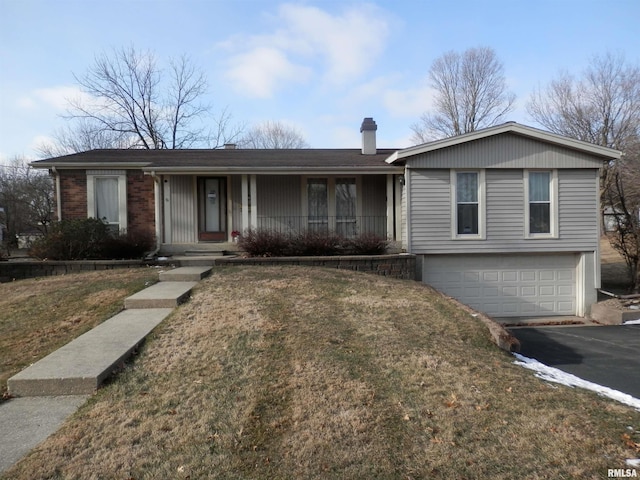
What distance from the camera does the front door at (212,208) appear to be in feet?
43.3

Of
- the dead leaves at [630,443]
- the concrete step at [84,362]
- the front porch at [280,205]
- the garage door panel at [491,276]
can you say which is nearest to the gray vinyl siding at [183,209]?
the front porch at [280,205]

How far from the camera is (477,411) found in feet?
12.5

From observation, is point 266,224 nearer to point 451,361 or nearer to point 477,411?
point 451,361

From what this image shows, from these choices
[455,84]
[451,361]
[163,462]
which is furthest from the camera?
[455,84]

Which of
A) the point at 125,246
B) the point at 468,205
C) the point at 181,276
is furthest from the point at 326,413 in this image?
the point at 468,205

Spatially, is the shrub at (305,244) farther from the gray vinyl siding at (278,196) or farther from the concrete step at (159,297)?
the concrete step at (159,297)

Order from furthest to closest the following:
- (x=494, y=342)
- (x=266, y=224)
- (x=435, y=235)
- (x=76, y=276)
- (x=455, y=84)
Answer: (x=455, y=84) < (x=266, y=224) < (x=435, y=235) < (x=76, y=276) < (x=494, y=342)

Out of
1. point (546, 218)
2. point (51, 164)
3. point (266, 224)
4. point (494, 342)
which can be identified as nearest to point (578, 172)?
point (546, 218)

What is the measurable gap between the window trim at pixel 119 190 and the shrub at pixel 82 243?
5.67 feet

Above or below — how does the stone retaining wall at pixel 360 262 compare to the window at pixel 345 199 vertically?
below

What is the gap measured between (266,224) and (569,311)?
9.10m

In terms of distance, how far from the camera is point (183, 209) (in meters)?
13.0

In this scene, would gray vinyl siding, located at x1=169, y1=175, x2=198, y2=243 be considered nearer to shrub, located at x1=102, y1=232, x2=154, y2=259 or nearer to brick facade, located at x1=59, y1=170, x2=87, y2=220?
shrub, located at x1=102, y1=232, x2=154, y2=259

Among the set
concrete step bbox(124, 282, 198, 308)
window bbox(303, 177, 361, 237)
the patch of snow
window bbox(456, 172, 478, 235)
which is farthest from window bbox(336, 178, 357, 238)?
the patch of snow
